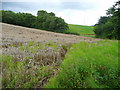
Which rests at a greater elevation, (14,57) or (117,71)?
(14,57)

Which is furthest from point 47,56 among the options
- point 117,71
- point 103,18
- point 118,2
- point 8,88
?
point 103,18

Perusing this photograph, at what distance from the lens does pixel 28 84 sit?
1867mm

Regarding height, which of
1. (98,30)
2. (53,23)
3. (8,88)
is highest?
(53,23)

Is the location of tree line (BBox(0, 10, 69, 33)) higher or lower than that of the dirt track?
higher

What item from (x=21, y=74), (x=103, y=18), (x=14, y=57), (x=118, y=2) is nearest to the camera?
(x=21, y=74)

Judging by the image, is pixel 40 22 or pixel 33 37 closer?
pixel 33 37

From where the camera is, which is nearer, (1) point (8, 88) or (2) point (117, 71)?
(1) point (8, 88)

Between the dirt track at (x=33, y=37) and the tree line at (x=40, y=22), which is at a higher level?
the tree line at (x=40, y=22)

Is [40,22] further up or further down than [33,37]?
further up

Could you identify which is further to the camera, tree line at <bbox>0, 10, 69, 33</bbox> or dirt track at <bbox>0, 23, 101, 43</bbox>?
tree line at <bbox>0, 10, 69, 33</bbox>

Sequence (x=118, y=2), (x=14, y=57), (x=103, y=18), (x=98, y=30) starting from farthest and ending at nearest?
1. (x=103, y=18)
2. (x=98, y=30)
3. (x=118, y=2)
4. (x=14, y=57)

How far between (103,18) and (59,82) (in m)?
52.1

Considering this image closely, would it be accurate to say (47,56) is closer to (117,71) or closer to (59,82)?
(59,82)

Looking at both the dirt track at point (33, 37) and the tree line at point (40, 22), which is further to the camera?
the tree line at point (40, 22)
